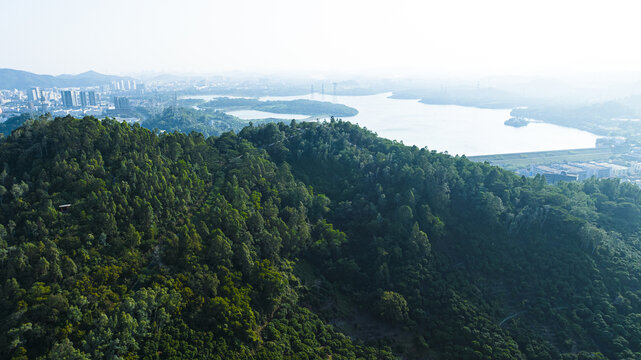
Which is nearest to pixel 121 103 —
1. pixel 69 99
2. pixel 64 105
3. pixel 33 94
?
pixel 69 99

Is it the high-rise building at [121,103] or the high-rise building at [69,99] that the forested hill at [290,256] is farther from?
the high-rise building at [69,99]

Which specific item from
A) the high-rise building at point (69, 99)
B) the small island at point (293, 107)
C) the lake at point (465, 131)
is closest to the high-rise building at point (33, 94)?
the high-rise building at point (69, 99)

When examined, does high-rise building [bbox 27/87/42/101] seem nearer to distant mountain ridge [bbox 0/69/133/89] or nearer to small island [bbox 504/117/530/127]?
distant mountain ridge [bbox 0/69/133/89]

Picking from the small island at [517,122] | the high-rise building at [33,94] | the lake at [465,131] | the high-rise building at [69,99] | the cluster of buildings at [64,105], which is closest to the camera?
the lake at [465,131]

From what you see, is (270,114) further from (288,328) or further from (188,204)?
(288,328)

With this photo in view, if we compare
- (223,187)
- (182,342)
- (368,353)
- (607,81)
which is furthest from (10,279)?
(607,81)

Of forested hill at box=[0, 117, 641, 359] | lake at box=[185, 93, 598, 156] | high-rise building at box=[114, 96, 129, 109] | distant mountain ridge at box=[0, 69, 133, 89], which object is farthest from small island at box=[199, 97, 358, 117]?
distant mountain ridge at box=[0, 69, 133, 89]
